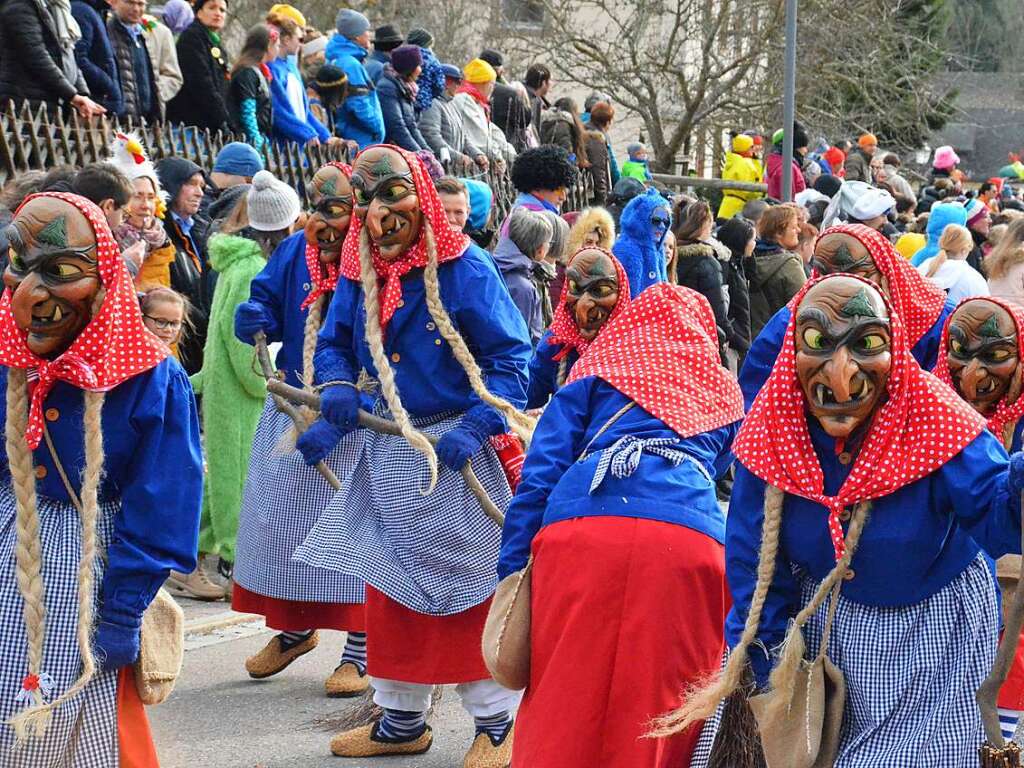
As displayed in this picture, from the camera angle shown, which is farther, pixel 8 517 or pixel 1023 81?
pixel 1023 81

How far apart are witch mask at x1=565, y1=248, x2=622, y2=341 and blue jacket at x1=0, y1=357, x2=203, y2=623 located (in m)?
1.70

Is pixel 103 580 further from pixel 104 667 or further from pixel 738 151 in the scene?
pixel 738 151

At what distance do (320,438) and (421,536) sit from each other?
54 centimetres

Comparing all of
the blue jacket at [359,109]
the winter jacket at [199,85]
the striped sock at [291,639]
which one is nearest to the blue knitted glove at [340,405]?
the striped sock at [291,639]

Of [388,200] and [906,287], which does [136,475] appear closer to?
[388,200]

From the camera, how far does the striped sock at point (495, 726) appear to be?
5328 millimetres

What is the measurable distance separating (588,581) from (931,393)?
1.01 meters

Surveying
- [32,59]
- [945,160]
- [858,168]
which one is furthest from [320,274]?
[945,160]

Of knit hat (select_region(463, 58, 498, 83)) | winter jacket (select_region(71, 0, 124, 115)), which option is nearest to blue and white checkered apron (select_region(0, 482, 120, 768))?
winter jacket (select_region(71, 0, 124, 115))

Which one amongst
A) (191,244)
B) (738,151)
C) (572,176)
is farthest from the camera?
(738,151)

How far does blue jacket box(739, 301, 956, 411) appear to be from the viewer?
533 cm

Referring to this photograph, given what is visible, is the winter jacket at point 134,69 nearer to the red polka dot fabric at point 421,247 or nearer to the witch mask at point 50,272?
the red polka dot fabric at point 421,247

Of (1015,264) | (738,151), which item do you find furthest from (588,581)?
(738,151)

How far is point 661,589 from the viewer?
4.03m
